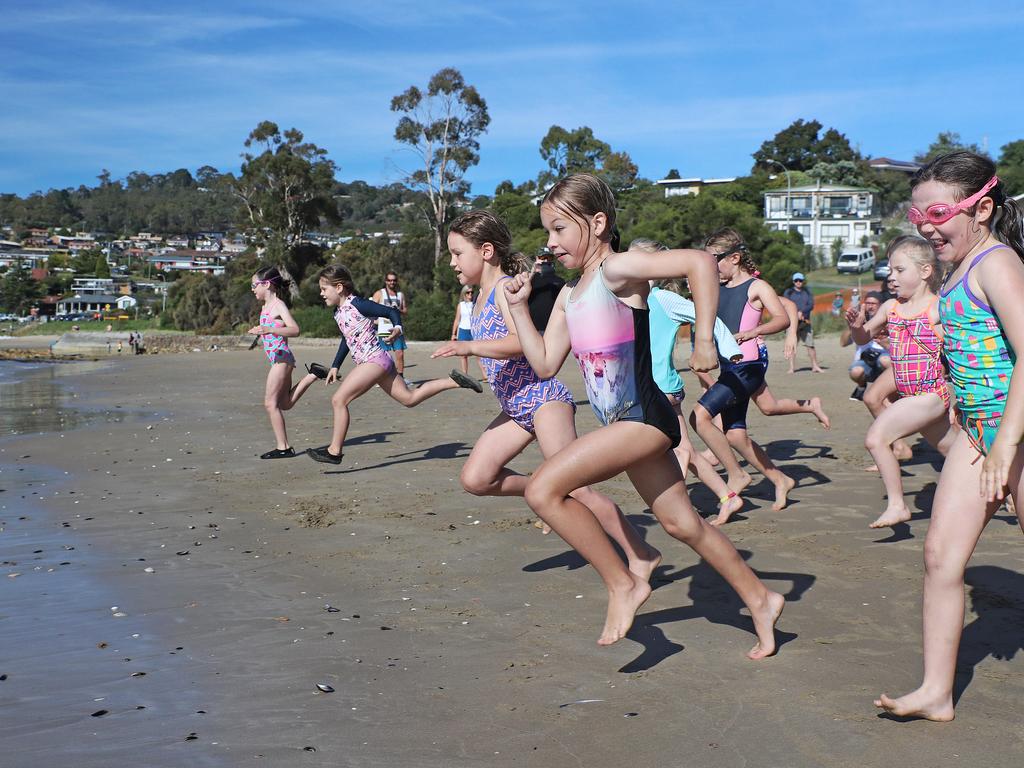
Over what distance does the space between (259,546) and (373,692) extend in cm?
293

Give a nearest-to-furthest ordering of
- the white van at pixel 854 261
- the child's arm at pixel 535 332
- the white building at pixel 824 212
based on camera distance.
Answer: the child's arm at pixel 535 332 → the white van at pixel 854 261 → the white building at pixel 824 212

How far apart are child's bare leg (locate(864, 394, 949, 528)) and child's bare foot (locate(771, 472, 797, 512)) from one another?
84 centimetres

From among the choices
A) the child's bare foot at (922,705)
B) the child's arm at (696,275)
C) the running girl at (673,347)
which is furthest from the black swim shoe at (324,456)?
the child's bare foot at (922,705)

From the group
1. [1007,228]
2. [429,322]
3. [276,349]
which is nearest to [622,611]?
[1007,228]

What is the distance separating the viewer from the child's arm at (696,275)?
12.9 feet

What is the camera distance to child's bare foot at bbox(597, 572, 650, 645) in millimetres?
4457

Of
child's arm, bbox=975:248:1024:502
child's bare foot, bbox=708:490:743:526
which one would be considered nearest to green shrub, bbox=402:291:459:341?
child's bare foot, bbox=708:490:743:526

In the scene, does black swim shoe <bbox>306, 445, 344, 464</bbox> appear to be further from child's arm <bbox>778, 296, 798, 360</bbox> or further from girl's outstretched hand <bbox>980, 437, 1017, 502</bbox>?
girl's outstretched hand <bbox>980, 437, 1017, 502</bbox>

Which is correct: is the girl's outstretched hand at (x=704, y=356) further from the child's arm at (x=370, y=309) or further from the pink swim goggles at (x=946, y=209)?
the child's arm at (x=370, y=309)

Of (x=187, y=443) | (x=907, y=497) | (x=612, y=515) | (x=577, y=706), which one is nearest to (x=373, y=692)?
(x=577, y=706)

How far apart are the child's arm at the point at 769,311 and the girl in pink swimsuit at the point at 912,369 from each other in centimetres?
105

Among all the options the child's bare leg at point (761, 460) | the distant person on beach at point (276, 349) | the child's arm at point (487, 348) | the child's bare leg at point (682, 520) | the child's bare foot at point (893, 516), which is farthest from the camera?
the distant person on beach at point (276, 349)

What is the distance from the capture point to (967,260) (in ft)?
12.5

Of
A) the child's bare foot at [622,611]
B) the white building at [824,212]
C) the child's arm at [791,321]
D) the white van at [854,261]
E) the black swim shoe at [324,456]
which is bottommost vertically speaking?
the black swim shoe at [324,456]
